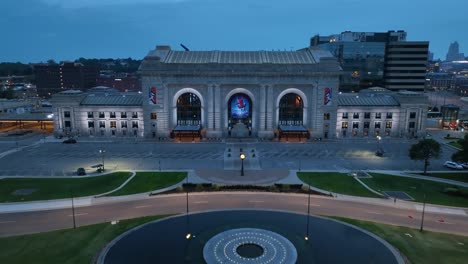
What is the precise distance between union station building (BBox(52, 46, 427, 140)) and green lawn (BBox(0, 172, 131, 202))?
3859cm

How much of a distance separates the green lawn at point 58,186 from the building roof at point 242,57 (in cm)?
5080

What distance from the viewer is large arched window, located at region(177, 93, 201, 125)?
104500 millimetres

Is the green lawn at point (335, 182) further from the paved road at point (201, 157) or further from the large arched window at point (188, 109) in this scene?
the large arched window at point (188, 109)

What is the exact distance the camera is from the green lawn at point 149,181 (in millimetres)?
60188

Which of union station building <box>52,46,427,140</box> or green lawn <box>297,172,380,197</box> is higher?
union station building <box>52,46,427,140</box>

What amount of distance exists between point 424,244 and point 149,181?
46003 millimetres

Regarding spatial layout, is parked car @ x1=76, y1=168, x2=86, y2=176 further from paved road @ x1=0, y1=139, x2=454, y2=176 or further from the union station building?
the union station building

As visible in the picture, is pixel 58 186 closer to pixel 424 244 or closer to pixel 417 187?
pixel 424 244

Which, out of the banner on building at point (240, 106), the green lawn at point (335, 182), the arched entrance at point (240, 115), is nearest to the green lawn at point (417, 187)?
the green lawn at point (335, 182)

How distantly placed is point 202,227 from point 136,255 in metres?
9.96

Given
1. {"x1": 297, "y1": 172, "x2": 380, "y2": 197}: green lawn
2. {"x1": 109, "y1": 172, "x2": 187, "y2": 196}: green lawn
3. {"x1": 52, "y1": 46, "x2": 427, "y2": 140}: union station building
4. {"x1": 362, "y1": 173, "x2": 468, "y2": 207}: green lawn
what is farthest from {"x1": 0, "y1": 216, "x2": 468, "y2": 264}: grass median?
{"x1": 52, "y1": 46, "x2": 427, "y2": 140}: union station building

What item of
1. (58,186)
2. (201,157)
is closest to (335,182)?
(201,157)

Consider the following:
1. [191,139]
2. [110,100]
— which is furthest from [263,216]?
[110,100]

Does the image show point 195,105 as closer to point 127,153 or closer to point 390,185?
point 127,153
